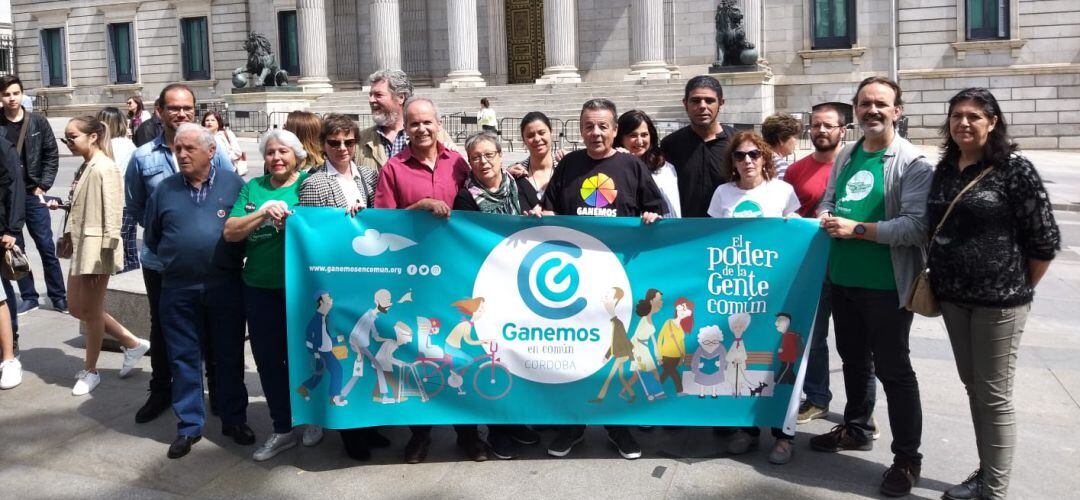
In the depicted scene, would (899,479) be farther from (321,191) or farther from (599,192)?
(321,191)

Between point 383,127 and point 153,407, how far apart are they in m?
2.66

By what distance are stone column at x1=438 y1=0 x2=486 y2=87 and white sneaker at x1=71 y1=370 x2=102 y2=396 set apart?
28.4 m

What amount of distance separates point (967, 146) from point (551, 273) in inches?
93.0

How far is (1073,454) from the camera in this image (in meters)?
5.66

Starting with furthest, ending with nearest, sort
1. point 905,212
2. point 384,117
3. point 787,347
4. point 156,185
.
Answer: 1. point 384,117
2. point 156,185
3. point 787,347
4. point 905,212

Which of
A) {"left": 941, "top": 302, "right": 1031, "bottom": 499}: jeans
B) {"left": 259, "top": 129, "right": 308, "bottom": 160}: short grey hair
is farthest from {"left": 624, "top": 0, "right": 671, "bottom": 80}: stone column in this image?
{"left": 941, "top": 302, "right": 1031, "bottom": 499}: jeans

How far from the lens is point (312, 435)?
6.09 meters

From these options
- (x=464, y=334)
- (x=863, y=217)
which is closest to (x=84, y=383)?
(x=464, y=334)

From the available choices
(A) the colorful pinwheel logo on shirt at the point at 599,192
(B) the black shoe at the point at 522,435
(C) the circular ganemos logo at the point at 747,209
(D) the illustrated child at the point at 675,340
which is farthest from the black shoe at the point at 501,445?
(C) the circular ganemos logo at the point at 747,209

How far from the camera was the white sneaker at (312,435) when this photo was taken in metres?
6.07

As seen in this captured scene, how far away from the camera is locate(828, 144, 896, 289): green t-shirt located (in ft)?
17.2

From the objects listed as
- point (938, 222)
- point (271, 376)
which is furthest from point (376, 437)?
point (938, 222)

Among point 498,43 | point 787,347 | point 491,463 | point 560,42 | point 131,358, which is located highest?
point 498,43

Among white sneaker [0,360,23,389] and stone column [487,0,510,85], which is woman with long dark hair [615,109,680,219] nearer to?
white sneaker [0,360,23,389]
